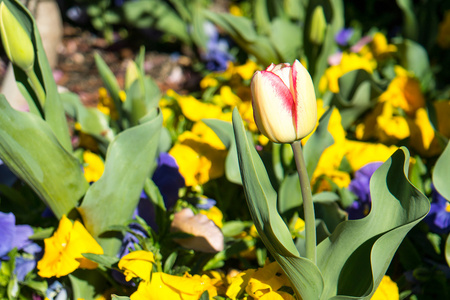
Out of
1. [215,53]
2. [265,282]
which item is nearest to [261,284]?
[265,282]

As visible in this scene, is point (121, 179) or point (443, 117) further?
point (443, 117)

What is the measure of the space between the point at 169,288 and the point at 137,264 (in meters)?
0.09

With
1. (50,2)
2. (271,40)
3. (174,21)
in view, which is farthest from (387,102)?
(50,2)

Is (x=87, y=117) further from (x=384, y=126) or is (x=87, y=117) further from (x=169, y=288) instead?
(x=384, y=126)

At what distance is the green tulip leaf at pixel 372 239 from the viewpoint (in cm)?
91

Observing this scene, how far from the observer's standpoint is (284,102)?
755mm

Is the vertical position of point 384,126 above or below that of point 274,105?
below

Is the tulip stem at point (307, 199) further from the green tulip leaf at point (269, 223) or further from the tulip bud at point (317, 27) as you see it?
the tulip bud at point (317, 27)

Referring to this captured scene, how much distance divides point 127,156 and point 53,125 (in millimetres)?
226

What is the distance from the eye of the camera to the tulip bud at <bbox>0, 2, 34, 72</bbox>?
3.51 feet

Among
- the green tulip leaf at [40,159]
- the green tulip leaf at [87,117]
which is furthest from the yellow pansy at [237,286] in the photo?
the green tulip leaf at [87,117]

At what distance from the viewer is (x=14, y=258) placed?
1283mm

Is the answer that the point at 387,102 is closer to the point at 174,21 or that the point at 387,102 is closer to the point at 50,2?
the point at 174,21

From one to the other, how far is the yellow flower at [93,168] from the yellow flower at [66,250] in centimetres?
25
